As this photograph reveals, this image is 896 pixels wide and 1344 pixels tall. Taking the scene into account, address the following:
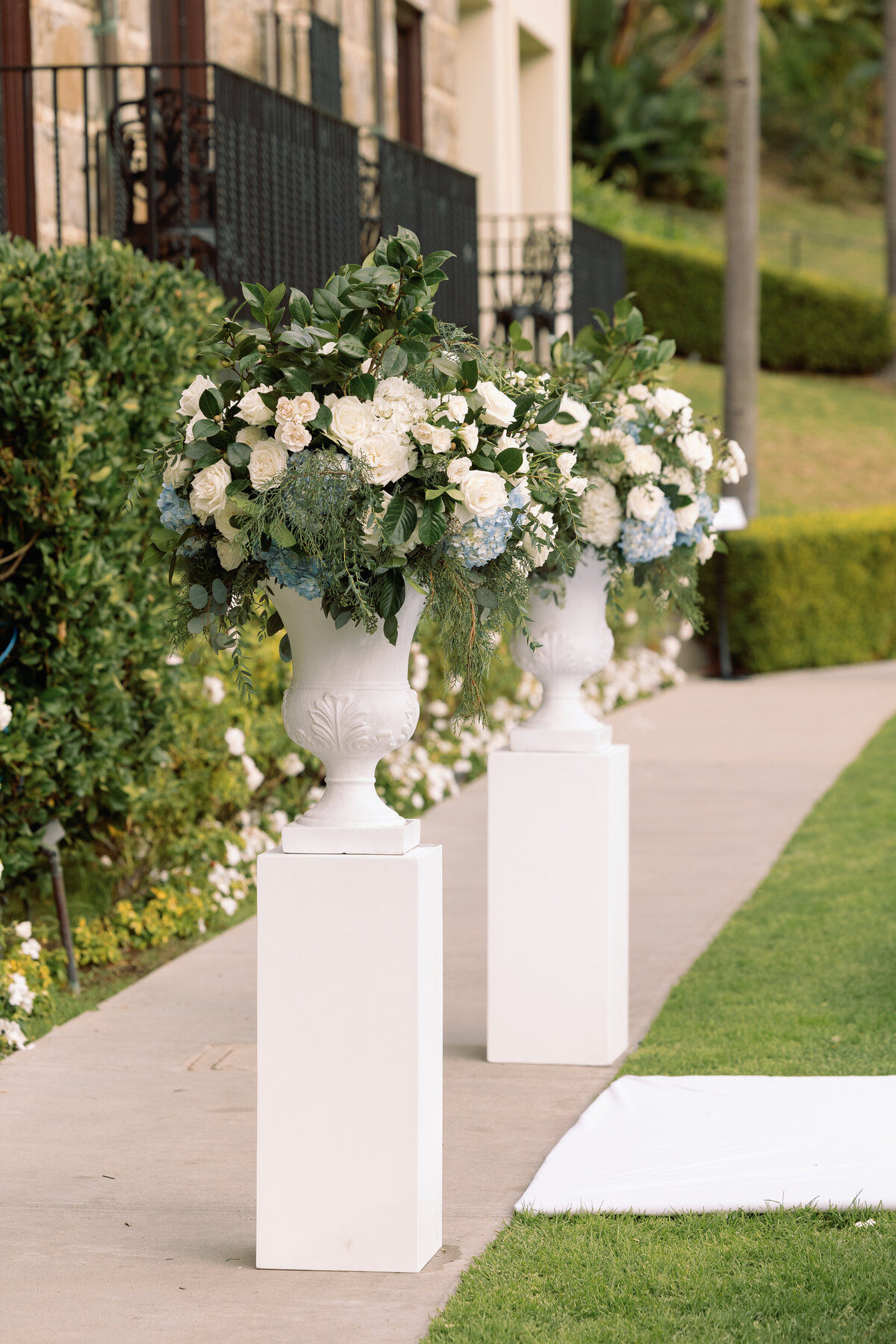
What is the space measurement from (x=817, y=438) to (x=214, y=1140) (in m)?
22.9

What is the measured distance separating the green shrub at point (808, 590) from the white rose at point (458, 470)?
462 inches

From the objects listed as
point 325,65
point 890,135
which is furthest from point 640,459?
point 890,135

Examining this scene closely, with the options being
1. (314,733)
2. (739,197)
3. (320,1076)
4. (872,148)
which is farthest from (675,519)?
(872,148)

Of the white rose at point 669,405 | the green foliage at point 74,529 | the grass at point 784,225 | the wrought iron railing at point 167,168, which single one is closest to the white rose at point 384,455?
the white rose at point 669,405

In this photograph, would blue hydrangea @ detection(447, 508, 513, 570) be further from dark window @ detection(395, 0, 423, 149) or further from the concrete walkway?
dark window @ detection(395, 0, 423, 149)

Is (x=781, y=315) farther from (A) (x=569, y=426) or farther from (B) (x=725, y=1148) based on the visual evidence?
(B) (x=725, y=1148)

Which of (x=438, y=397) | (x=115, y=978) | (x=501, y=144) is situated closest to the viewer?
(x=438, y=397)

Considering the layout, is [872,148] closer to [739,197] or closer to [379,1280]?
[739,197]

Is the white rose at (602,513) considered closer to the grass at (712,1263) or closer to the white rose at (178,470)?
the grass at (712,1263)

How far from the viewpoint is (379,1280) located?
11.8ft

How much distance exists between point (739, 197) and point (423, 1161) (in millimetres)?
14666

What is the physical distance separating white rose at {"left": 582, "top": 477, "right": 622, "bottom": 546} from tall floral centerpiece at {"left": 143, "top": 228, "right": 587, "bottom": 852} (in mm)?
1241

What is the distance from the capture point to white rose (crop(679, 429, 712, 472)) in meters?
5.14

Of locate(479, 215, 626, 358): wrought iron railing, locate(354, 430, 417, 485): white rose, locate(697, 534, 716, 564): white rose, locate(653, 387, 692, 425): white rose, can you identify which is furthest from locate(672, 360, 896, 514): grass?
locate(354, 430, 417, 485): white rose
